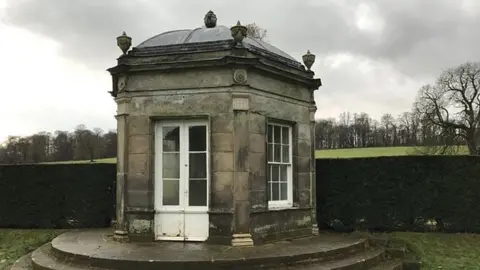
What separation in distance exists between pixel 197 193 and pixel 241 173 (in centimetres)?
102

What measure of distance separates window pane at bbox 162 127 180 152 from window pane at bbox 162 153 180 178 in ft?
0.39

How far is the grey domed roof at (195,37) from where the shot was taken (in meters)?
9.27

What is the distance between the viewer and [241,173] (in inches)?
332

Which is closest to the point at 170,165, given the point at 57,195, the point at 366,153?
the point at 57,195

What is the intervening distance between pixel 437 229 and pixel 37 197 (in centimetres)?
1127

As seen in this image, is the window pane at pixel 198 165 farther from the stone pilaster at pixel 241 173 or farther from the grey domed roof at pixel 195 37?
the grey domed roof at pixel 195 37

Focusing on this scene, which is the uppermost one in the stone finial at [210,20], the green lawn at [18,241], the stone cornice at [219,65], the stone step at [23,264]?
the stone finial at [210,20]

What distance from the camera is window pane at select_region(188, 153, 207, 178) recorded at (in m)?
8.84

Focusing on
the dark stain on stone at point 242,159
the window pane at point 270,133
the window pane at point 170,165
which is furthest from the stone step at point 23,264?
the window pane at point 270,133

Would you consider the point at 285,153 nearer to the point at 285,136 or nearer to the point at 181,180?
the point at 285,136

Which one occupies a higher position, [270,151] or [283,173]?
[270,151]

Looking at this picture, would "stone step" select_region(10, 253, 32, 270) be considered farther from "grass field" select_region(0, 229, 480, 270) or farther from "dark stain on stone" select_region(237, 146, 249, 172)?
"dark stain on stone" select_region(237, 146, 249, 172)

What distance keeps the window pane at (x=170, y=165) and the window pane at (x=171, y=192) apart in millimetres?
135

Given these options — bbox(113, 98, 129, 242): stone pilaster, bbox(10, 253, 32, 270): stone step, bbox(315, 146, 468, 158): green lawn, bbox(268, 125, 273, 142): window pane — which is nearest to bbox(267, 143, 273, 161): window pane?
bbox(268, 125, 273, 142): window pane
